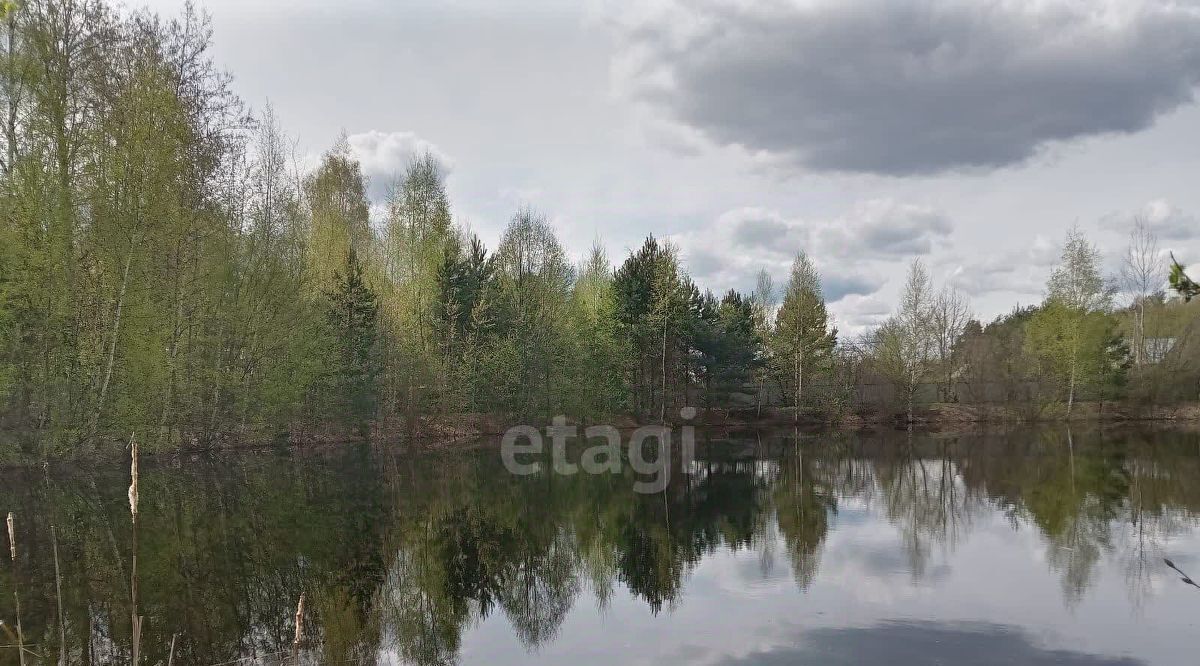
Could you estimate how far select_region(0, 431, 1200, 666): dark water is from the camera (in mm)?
7145

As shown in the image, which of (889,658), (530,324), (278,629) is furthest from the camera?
(530,324)

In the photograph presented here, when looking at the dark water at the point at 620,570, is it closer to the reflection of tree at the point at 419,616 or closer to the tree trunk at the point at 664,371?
the reflection of tree at the point at 419,616

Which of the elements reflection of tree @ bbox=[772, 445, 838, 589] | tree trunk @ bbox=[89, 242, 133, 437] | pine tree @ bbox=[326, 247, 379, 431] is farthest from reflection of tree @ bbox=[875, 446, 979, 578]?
pine tree @ bbox=[326, 247, 379, 431]

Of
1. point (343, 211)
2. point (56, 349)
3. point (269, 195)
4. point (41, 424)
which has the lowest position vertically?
point (41, 424)

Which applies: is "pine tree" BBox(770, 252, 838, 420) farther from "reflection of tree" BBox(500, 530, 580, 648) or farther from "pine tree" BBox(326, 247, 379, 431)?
"reflection of tree" BBox(500, 530, 580, 648)

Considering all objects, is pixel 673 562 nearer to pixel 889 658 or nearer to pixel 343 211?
pixel 889 658

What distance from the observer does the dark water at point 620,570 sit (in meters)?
7.14

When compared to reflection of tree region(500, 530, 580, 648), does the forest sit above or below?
above

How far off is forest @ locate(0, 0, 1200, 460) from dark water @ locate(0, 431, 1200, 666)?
478 centimetres

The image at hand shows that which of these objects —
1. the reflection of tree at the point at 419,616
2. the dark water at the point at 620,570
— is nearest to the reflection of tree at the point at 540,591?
the dark water at the point at 620,570

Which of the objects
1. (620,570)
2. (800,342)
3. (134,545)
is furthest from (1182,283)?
(800,342)

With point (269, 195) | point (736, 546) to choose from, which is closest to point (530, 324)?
point (269, 195)

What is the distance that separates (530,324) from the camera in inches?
1448

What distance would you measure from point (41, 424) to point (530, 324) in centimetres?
2070
